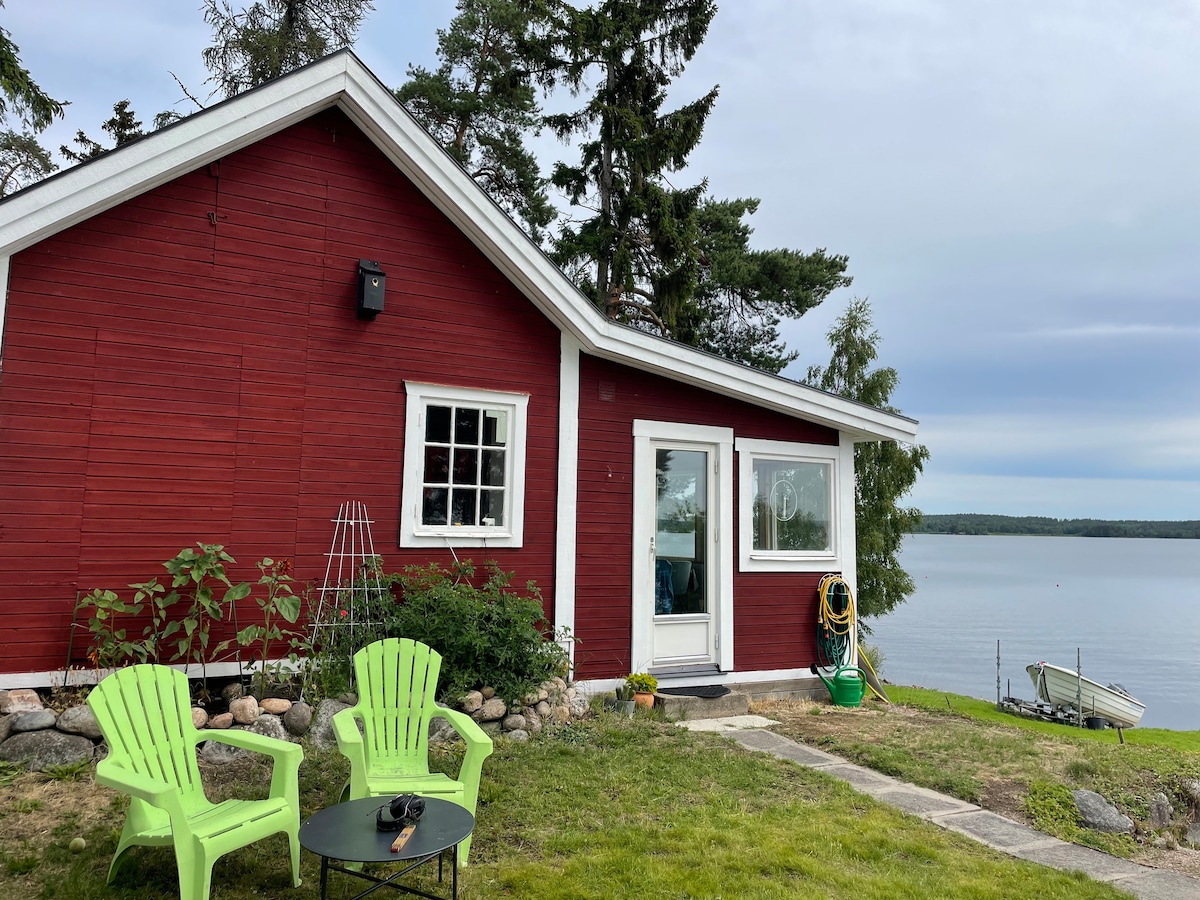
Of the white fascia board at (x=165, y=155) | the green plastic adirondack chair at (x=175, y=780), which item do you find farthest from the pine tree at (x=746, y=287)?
the green plastic adirondack chair at (x=175, y=780)

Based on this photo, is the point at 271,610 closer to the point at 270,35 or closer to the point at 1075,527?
the point at 270,35

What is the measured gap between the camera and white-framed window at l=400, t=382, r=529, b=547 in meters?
6.33

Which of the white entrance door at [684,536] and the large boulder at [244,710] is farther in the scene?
the white entrance door at [684,536]

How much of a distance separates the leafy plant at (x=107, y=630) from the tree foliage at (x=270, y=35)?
11.0m

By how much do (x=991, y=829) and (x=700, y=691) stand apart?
2.99 meters

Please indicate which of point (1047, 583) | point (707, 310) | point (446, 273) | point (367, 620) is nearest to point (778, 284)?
point (707, 310)

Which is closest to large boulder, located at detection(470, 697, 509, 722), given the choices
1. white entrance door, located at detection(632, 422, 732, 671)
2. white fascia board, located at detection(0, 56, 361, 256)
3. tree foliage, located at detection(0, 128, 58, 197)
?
white entrance door, located at detection(632, 422, 732, 671)

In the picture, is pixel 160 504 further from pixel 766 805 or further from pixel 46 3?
pixel 46 3

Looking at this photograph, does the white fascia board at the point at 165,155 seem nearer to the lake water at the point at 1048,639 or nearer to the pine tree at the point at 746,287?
the pine tree at the point at 746,287

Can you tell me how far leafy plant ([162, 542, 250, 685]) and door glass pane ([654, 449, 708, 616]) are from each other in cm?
355

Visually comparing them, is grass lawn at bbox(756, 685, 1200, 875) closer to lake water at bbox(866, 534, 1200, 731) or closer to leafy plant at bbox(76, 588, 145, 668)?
leafy plant at bbox(76, 588, 145, 668)

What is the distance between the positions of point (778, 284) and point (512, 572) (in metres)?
13.0

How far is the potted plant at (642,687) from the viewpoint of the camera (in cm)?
657

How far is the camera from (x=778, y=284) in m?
17.8
